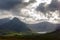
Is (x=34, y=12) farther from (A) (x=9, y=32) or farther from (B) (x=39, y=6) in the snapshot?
(A) (x=9, y=32)

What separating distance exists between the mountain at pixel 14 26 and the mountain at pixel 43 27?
6cm

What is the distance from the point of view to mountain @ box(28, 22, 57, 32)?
2.50 m

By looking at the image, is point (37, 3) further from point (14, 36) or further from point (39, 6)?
point (14, 36)

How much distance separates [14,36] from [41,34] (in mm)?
264

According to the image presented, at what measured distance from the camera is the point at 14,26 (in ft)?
8.26

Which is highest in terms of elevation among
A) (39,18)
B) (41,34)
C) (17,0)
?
(17,0)

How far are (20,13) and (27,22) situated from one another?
114 millimetres

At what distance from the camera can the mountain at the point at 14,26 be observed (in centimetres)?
250

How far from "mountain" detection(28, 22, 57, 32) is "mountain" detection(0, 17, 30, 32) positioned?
57 mm

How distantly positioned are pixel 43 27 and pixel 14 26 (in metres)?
0.29

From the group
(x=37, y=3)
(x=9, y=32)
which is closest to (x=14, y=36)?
(x=9, y=32)

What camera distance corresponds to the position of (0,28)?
98.6 inches

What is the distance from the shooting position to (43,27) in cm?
251

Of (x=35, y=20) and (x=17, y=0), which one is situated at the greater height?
(x=17, y=0)
